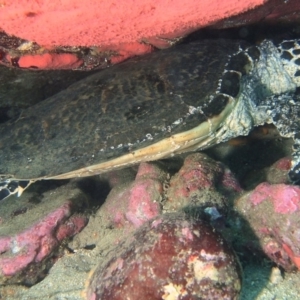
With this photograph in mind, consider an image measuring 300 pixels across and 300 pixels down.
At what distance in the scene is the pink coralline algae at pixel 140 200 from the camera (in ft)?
10.2

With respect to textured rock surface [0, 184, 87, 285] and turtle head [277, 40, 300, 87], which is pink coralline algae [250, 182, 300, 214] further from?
turtle head [277, 40, 300, 87]

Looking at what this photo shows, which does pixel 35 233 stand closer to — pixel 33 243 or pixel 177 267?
pixel 33 243

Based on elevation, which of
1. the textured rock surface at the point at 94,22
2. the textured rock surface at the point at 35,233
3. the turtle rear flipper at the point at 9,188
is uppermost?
the textured rock surface at the point at 94,22

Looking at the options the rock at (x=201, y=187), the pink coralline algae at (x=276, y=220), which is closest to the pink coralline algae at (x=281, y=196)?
the pink coralline algae at (x=276, y=220)

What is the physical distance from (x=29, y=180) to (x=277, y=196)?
8.12 feet

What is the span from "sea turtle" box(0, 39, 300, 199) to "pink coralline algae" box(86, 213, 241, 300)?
123 centimetres

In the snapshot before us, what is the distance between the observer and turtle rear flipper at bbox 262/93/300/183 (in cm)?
338

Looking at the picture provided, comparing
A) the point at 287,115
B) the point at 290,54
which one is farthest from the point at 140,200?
the point at 290,54

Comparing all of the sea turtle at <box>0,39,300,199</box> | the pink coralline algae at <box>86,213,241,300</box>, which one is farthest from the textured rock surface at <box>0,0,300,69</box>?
the pink coralline algae at <box>86,213,241,300</box>

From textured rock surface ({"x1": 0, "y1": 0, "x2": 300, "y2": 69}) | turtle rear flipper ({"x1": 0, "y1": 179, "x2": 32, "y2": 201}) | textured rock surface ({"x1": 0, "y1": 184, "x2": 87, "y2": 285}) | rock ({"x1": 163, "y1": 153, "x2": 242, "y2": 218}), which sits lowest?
textured rock surface ({"x1": 0, "y1": 184, "x2": 87, "y2": 285})

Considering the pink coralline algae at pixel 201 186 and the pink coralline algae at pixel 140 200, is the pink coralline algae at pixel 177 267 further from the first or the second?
the pink coralline algae at pixel 140 200

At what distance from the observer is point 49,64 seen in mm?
3416

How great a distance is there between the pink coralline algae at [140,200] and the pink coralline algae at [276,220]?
85cm

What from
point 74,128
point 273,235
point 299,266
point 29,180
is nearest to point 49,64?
point 74,128
